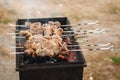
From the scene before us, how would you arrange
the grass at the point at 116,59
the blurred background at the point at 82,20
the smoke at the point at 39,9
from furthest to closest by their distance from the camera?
the smoke at the point at 39,9 < the grass at the point at 116,59 < the blurred background at the point at 82,20

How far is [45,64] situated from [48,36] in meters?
0.74

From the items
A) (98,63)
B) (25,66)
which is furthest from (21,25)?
(98,63)

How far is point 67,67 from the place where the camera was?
12.9 feet

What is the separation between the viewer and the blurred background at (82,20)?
607 cm

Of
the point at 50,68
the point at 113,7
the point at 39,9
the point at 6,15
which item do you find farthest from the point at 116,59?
the point at 6,15

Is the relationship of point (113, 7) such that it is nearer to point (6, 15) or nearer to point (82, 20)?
point (82, 20)

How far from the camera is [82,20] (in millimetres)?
8453

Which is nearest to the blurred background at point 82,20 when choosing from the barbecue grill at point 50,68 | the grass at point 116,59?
the grass at point 116,59

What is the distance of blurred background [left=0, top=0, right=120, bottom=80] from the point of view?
6066 millimetres

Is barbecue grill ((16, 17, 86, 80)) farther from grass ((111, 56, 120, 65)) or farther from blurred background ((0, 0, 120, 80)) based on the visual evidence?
grass ((111, 56, 120, 65))

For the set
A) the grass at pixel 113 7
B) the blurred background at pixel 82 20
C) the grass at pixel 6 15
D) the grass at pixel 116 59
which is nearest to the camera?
the blurred background at pixel 82 20

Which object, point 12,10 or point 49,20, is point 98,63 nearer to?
point 49,20

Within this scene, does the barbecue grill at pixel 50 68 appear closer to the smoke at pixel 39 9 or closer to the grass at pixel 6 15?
the grass at pixel 6 15

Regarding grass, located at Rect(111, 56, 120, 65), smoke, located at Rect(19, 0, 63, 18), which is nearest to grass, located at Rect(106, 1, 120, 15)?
smoke, located at Rect(19, 0, 63, 18)
